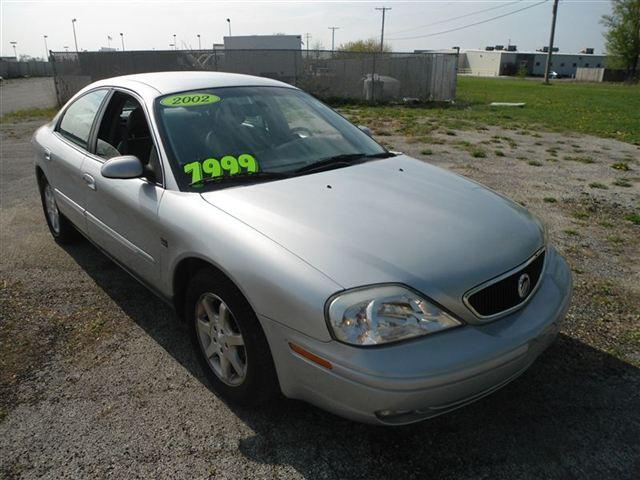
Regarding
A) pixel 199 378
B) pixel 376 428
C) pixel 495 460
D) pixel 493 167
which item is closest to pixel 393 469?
pixel 376 428

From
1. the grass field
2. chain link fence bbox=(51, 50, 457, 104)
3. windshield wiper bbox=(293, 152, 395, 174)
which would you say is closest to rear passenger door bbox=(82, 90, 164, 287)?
windshield wiper bbox=(293, 152, 395, 174)

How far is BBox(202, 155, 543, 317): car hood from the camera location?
2088 mm

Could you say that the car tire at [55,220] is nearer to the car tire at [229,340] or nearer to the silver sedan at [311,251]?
the silver sedan at [311,251]

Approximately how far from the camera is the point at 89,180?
356 centimetres

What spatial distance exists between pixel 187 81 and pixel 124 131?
0.56 metres

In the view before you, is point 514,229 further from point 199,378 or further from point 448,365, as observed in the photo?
point 199,378

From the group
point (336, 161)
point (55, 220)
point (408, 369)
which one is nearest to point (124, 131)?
point (336, 161)

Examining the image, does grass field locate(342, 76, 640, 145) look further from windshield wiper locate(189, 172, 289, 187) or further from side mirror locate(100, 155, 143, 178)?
side mirror locate(100, 155, 143, 178)

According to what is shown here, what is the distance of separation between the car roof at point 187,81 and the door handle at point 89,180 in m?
0.69

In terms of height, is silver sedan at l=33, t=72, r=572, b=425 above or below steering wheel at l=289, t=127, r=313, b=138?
below

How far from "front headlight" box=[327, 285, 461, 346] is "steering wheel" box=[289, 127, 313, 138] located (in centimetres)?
166

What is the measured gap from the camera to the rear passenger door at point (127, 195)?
116 inches

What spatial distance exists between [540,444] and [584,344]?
40.6 inches

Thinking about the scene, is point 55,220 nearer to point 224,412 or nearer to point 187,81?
point 187,81
